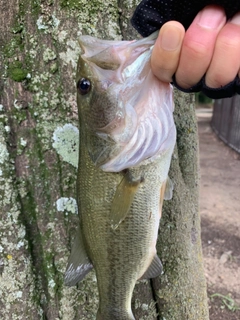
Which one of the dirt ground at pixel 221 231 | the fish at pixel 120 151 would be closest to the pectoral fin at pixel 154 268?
the fish at pixel 120 151

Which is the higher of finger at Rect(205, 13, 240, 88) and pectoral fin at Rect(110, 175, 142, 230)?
finger at Rect(205, 13, 240, 88)

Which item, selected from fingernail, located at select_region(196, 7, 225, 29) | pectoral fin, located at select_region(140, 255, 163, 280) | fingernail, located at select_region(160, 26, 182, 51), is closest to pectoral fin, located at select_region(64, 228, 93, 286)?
pectoral fin, located at select_region(140, 255, 163, 280)

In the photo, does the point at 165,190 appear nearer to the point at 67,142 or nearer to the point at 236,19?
the point at 67,142

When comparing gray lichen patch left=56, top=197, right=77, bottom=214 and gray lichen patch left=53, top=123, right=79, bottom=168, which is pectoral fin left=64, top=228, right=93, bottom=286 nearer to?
gray lichen patch left=56, top=197, right=77, bottom=214

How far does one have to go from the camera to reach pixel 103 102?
5.63 ft

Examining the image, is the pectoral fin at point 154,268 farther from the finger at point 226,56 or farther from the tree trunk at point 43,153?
the finger at point 226,56

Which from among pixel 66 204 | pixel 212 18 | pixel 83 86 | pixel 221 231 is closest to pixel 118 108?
pixel 83 86

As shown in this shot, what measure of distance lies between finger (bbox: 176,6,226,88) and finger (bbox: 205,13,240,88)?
18 mm

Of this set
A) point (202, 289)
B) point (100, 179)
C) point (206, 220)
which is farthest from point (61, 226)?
point (206, 220)

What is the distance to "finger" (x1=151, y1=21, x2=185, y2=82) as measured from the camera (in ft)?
4.12

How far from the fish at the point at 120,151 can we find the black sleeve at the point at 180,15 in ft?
0.48

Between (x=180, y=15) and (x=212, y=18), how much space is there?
150mm

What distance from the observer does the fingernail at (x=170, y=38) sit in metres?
Result: 1.26

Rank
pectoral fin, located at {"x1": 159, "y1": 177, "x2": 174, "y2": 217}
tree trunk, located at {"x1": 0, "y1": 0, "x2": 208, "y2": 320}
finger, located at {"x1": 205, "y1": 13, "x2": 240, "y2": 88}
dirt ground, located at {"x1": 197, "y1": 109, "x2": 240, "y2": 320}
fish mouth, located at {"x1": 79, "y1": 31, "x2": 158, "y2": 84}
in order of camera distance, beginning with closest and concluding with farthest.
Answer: finger, located at {"x1": 205, "y1": 13, "x2": 240, "y2": 88} → fish mouth, located at {"x1": 79, "y1": 31, "x2": 158, "y2": 84} → pectoral fin, located at {"x1": 159, "y1": 177, "x2": 174, "y2": 217} → tree trunk, located at {"x1": 0, "y1": 0, "x2": 208, "y2": 320} → dirt ground, located at {"x1": 197, "y1": 109, "x2": 240, "y2": 320}
